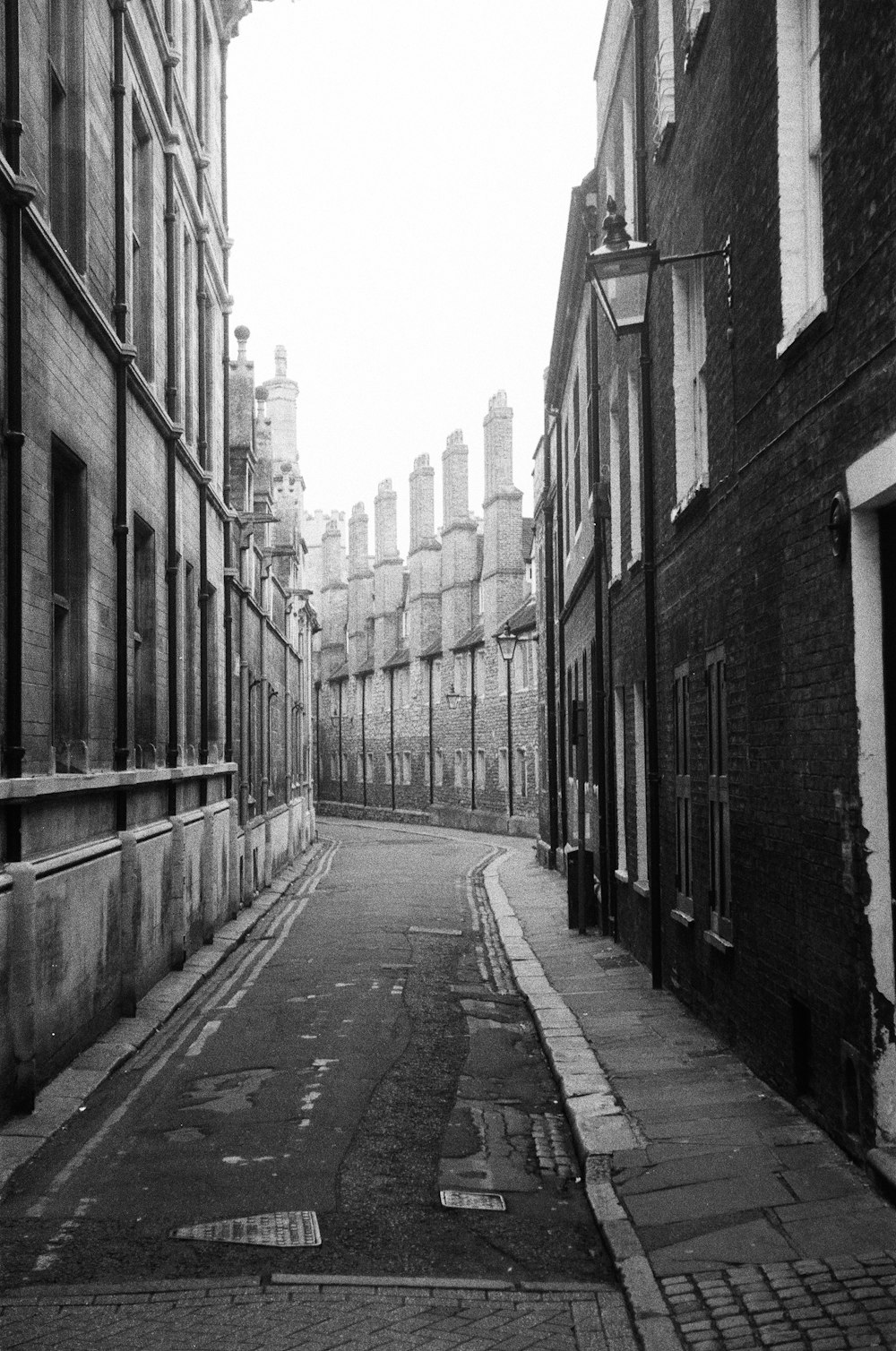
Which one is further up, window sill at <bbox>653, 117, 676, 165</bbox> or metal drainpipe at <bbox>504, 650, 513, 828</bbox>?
window sill at <bbox>653, 117, 676, 165</bbox>

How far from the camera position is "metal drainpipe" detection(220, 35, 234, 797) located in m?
20.8

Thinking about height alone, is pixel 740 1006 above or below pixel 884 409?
below

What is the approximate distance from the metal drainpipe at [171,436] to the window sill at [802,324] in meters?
9.06

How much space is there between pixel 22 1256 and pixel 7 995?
251cm

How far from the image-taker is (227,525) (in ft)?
69.6

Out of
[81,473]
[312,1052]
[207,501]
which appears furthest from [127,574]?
[207,501]

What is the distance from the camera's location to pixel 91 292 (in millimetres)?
11367

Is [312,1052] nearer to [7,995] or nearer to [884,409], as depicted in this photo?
[7,995]

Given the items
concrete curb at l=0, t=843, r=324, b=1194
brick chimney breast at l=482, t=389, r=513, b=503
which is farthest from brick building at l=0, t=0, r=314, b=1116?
brick chimney breast at l=482, t=389, r=513, b=503

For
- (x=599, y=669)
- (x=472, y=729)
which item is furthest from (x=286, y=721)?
(x=599, y=669)

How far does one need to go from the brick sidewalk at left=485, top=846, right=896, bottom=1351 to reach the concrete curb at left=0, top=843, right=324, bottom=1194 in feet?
9.53

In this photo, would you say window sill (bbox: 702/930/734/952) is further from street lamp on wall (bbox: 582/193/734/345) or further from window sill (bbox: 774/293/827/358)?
street lamp on wall (bbox: 582/193/734/345)

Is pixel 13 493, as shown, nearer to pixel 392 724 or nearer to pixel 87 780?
pixel 87 780

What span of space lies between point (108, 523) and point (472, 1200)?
731 cm
